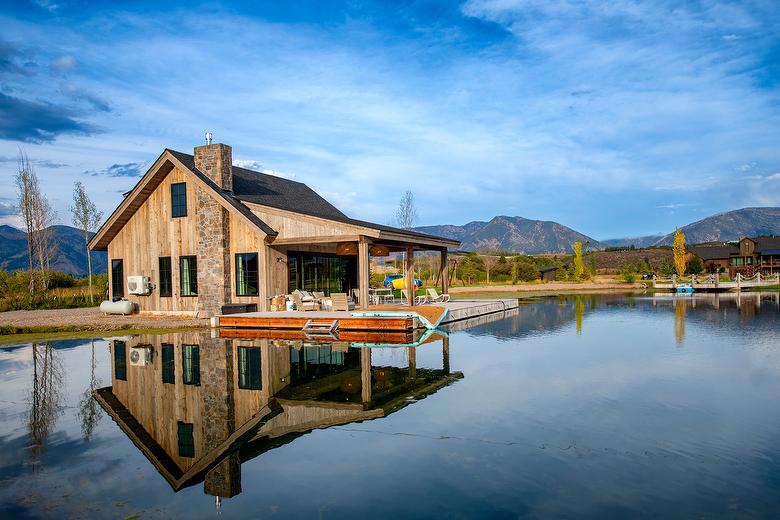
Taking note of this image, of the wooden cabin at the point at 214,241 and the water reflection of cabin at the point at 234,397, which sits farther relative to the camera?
the wooden cabin at the point at 214,241

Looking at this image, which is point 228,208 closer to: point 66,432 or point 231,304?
point 231,304

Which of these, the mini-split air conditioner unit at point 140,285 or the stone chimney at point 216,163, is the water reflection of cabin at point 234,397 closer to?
the mini-split air conditioner unit at point 140,285

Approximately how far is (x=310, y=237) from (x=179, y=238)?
17.4 ft

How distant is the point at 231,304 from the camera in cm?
1702

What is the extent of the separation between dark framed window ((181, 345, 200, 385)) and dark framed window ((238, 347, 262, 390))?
0.72m

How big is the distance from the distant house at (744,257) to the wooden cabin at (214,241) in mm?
48096

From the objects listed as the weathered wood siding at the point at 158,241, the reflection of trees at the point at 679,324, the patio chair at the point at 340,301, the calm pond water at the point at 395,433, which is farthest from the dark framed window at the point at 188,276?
the reflection of trees at the point at 679,324

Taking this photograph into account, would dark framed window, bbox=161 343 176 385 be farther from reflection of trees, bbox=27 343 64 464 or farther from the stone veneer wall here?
the stone veneer wall

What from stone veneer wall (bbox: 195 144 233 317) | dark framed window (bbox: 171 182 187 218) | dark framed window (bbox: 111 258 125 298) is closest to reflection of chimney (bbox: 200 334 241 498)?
stone veneer wall (bbox: 195 144 233 317)

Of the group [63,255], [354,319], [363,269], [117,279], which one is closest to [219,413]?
[354,319]

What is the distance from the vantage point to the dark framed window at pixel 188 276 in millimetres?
19031

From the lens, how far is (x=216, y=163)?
19.1 m

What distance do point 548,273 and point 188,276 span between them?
37.6m

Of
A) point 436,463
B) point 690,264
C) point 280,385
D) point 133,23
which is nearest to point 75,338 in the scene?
point 280,385
